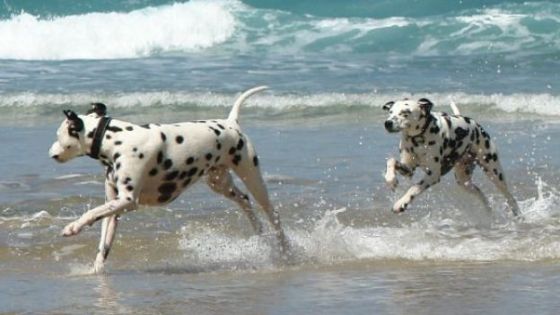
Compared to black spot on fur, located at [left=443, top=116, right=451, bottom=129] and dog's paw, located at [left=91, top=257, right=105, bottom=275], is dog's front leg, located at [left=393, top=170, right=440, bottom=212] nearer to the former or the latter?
black spot on fur, located at [left=443, top=116, right=451, bottom=129]

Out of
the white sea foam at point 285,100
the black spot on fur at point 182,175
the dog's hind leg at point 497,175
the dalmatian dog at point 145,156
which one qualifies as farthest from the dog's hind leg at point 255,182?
the white sea foam at point 285,100

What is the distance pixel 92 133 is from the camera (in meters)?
8.60

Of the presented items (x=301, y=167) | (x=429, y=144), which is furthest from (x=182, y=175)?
(x=301, y=167)

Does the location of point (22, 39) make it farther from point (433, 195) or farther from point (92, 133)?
point (92, 133)

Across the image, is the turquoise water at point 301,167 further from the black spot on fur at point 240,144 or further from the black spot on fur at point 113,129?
the black spot on fur at point 113,129

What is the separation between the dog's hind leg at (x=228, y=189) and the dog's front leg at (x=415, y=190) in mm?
1243

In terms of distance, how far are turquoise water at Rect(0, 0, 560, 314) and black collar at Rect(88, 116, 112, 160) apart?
2.67ft

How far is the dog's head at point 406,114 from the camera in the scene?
10.2m

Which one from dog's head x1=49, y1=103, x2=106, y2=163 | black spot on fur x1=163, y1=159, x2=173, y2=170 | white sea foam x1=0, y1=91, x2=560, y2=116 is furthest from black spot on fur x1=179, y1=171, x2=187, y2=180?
white sea foam x1=0, y1=91, x2=560, y2=116

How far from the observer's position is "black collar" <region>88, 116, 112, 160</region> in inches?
338

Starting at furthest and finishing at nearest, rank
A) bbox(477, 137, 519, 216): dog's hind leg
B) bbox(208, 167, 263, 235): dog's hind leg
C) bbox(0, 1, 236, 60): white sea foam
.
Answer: bbox(0, 1, 236, 60): white sea foam
bbox(477, 137, 519, 216): dog's hind leg
bbox(208, 167, 263, 235): dog's hind leg

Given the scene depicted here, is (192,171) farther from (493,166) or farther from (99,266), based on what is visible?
(493,166)

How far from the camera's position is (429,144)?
417 inches

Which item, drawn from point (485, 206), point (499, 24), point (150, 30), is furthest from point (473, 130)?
point (150, 30)
